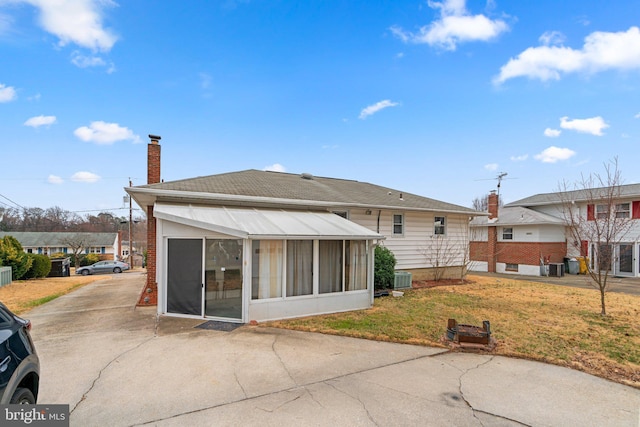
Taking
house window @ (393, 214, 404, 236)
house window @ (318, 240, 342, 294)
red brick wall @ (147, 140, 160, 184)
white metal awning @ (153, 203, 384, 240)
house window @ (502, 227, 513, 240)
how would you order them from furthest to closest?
house window @ (502, 227, 513, 240)
house window @ (393, 214, 404, 236)
red brick wall @ (147, 140, 160, 184)
house window @ (318, 240, 342, 294)
white metal awning @ (153, 203, 384, 240)

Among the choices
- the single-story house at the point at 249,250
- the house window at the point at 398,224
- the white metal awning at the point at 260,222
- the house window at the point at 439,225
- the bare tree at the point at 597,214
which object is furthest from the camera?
the house window at the point at 439,225

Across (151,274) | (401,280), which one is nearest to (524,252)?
(401,280)

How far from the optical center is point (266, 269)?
8.74 meters

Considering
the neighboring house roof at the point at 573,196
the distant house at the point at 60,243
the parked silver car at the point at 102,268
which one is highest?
the neighboring house roof at the point at 573,196

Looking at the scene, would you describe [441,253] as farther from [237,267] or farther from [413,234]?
[237,267]

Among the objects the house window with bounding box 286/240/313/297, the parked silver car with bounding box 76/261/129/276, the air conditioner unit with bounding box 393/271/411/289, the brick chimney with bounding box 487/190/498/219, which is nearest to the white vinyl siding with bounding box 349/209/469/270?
the air conditioner unit with bounding box 393/271/411/289

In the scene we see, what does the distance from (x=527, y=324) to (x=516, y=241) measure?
16128mm

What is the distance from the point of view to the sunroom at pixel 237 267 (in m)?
8.44

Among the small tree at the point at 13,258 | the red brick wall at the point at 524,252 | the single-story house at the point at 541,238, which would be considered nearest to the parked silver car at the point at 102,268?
the small tree at the point at 13,258

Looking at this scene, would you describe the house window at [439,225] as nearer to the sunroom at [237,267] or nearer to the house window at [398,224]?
the house window at [398,224]

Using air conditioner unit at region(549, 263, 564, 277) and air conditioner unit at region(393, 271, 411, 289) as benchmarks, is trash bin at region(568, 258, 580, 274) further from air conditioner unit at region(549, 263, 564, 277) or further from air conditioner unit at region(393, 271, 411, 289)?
air conditioner unit at region(393, 271, 411, 289)

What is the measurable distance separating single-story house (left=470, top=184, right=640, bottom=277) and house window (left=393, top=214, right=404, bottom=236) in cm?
1172

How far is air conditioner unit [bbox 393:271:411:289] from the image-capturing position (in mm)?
13445

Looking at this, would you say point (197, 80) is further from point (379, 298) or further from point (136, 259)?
point (136, 259)
